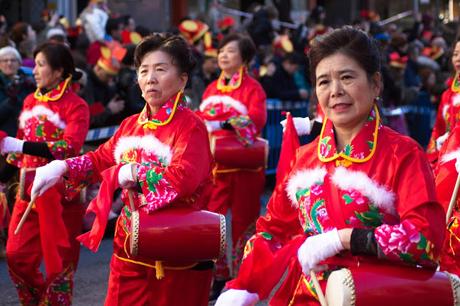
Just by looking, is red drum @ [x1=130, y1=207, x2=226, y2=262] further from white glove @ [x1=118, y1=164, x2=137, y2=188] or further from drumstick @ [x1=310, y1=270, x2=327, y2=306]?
drumstick @ [x1=310, y1=270, x2=327, y2=306]

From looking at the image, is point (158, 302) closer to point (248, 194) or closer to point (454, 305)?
point (454, 305)

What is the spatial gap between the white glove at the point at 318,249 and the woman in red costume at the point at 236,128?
414cm

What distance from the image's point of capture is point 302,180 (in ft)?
10.7

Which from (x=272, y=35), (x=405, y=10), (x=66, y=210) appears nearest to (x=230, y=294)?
(x=66, y=210)

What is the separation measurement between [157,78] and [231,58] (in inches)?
136

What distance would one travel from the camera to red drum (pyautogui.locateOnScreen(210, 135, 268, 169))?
24.2 feet

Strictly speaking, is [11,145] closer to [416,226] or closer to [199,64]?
[416,226]

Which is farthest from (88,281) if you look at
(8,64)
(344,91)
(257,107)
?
(344,91)

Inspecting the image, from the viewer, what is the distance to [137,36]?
11.6 meters

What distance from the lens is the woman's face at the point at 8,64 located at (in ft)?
26.5

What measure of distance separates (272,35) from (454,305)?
12.5 m

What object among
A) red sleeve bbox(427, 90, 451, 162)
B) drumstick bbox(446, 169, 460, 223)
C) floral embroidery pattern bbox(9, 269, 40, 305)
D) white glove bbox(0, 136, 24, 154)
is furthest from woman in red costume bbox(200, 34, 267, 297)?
drumstick bbox(446, 169, 460, 223)

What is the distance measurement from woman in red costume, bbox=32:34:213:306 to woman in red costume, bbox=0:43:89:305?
99 centimetres

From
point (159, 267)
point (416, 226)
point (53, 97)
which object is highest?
point (53, 97)
